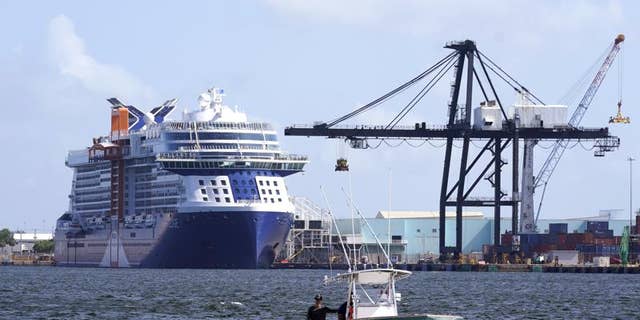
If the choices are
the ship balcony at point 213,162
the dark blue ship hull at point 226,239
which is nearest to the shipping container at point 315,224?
the ship balcony at point 213,162

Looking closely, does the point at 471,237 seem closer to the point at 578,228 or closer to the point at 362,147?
the point at 578,228

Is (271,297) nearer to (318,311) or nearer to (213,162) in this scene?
(318,311)

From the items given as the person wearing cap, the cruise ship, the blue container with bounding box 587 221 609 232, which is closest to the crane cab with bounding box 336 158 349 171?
the cruise ship

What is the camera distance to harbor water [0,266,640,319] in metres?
68.9

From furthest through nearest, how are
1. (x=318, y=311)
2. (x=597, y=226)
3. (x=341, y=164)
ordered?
(x=597, y=226) → (x=341, y=164) → (x=318, y=311)

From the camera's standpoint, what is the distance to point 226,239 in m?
137

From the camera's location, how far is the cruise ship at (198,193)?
451ft

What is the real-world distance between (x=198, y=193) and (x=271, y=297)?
57095mm

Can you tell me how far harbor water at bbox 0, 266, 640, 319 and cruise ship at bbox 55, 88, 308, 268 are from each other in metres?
16.2

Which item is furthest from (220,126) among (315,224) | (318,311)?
(318,311)

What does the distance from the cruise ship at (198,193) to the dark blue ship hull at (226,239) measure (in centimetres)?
8

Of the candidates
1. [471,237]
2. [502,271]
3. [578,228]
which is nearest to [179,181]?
[502,271]

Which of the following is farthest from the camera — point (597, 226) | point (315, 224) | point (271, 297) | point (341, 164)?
point (315, 224)

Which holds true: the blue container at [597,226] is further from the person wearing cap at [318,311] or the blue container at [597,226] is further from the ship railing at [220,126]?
the person wearing cap at [318,311]
